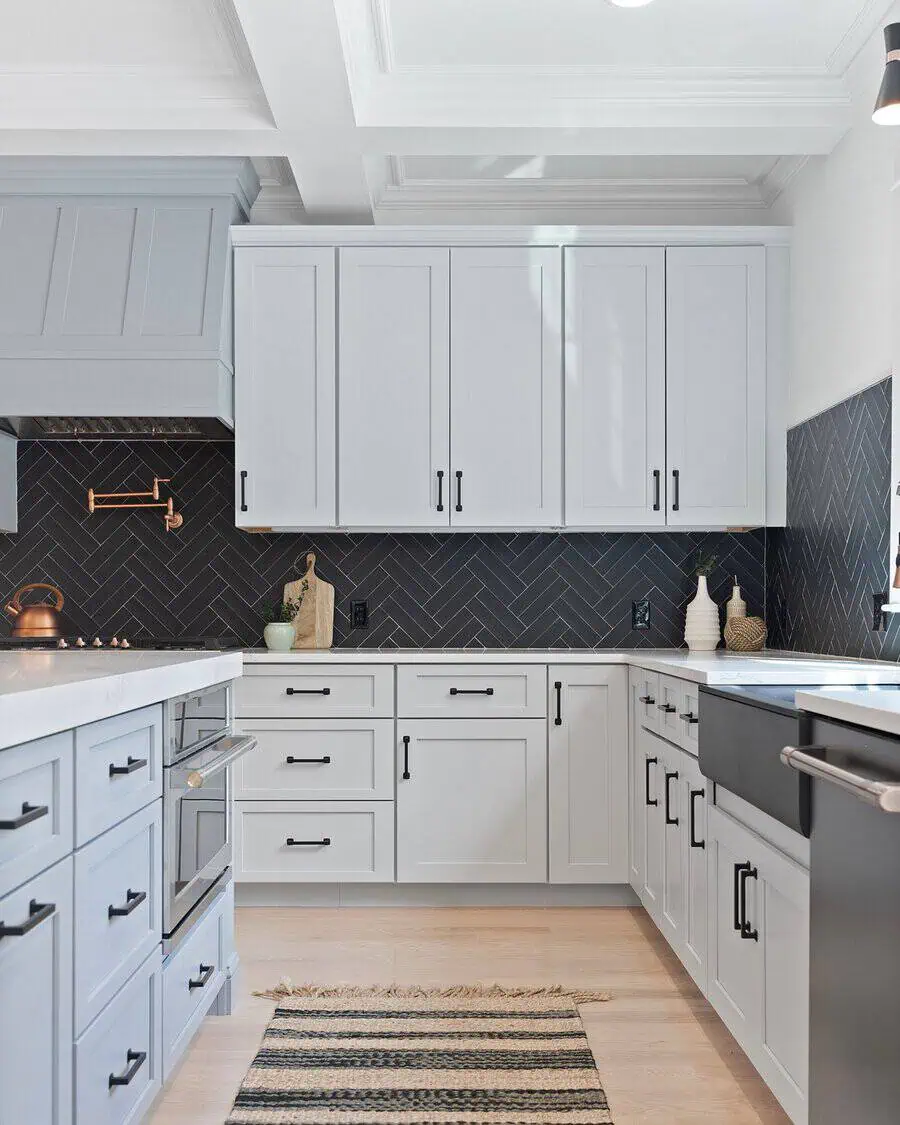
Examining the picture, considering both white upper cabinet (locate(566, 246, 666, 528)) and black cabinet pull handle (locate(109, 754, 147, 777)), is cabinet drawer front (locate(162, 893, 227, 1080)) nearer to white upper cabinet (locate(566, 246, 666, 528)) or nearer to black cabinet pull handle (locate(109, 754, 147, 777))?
black cabinet pull handle (locate(109, 754, 147, 777))

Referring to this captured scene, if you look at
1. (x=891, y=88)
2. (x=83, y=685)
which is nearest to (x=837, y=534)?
(x=891, y=88)

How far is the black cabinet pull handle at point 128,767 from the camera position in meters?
1.64

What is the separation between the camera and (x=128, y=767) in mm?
1702

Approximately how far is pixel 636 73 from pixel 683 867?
8.10 ft

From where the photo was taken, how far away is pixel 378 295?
3686 millimetres

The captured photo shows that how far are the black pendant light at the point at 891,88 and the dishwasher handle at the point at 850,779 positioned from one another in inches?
46.0

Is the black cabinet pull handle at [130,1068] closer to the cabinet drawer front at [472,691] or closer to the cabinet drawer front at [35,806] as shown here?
the cabinet drawer front at [35,806]

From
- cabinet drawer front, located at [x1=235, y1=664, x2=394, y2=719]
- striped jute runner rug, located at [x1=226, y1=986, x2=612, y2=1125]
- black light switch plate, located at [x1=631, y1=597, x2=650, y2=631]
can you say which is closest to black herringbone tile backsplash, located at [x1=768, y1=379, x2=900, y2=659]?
black light switch plate, located at [x1=631, y1=597, x2=650, y2=631]

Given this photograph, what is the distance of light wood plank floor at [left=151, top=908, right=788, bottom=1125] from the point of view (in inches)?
81.7

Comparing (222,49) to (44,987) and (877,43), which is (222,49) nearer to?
(877,43)

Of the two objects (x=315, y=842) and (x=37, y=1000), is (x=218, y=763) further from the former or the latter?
(x=315, y=842)

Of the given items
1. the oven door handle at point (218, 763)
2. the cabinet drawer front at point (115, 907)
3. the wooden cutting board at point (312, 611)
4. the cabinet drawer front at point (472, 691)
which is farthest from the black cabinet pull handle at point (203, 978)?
the wooden cutting board at point (312, 611)

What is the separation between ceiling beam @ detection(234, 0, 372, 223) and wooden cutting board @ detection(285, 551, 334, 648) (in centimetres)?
149

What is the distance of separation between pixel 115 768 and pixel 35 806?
0.31 meters
